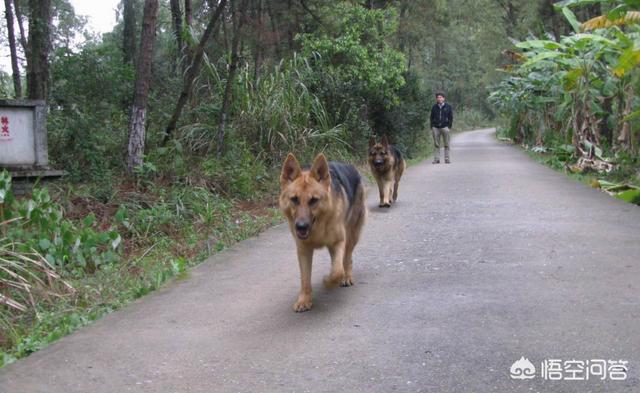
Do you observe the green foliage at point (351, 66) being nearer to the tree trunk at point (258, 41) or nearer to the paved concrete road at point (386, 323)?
the tree trunk at point (258, 41)

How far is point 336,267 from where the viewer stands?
5648 mm

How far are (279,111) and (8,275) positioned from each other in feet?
27.6

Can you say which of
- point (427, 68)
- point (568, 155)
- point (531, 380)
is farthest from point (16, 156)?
point (427, 68)

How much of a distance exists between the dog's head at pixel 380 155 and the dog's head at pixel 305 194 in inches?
218

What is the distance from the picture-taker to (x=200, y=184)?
1160 cm

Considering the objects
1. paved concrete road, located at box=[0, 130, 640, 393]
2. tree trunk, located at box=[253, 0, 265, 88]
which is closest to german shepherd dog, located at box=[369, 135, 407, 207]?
paved concrete road, located at box=[0, 130, 640, 393]

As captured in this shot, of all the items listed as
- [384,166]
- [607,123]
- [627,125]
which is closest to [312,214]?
[384,166]

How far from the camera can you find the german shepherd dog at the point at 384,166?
11.3 m

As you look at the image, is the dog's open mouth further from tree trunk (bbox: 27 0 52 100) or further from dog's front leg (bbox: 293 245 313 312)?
tree trunk (bbox: 27 0 52 100)

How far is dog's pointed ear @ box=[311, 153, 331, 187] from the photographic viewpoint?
5.74 meters

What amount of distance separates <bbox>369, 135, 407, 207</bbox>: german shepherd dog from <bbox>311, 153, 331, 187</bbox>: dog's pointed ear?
553 centimetres

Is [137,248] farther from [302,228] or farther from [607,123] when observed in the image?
[607,123]

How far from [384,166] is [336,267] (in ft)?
19.1

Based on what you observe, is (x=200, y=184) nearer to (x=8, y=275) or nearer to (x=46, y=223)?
(x=46, y=223)
